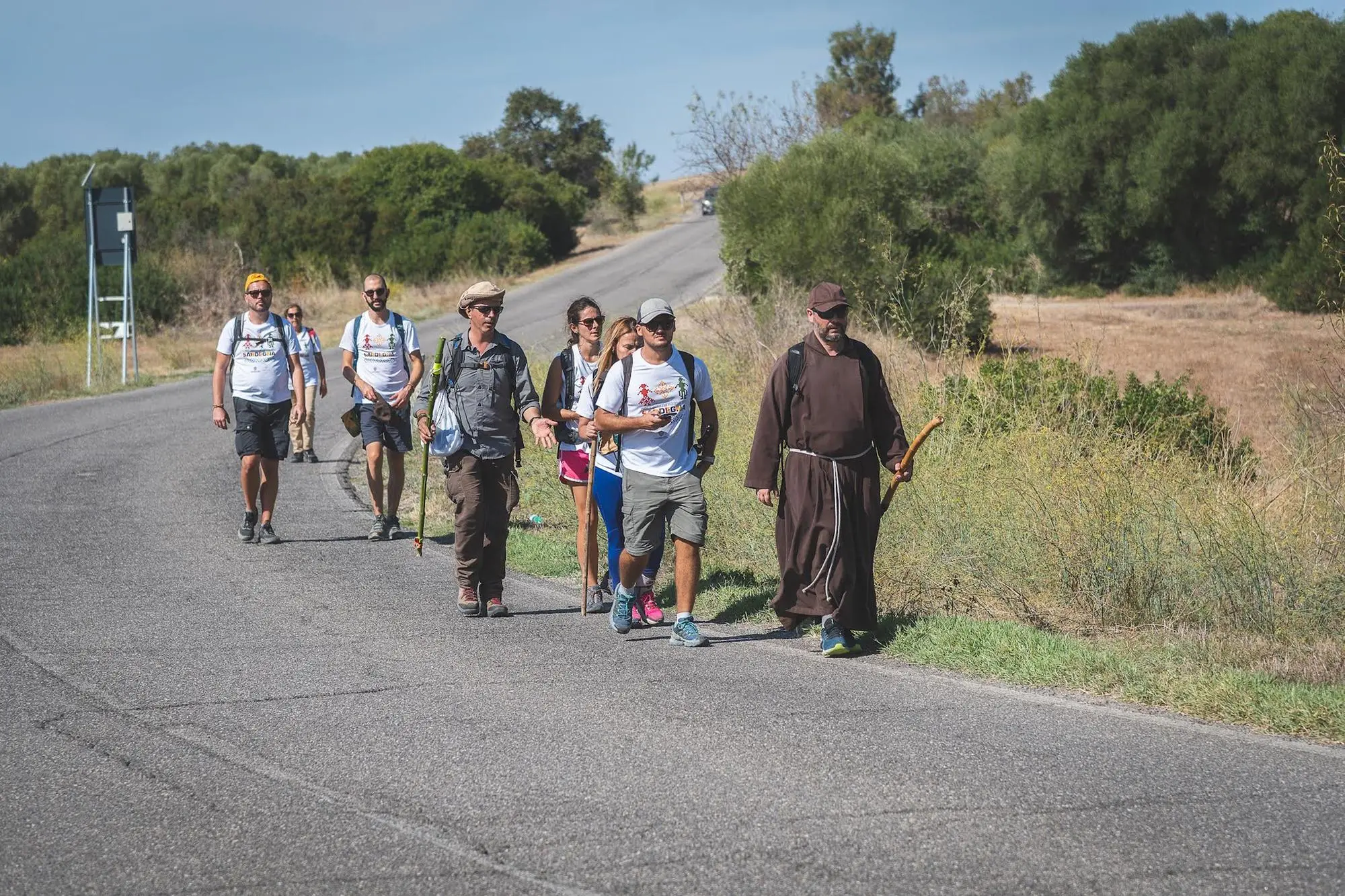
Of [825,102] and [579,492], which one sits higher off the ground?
[825,102]

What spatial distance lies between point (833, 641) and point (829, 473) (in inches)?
35.3

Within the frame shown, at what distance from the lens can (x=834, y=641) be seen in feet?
24.1

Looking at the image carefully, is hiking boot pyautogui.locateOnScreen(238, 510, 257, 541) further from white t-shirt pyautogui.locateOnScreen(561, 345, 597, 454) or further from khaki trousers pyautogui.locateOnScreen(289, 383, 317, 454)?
khaki trousers pyautogui.locateOnScreen(289, 383, 317, 454)

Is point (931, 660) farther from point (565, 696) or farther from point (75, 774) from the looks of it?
point (75, 774)

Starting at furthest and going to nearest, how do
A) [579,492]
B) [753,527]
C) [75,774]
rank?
[753,527] → [579,492] → [75,774]

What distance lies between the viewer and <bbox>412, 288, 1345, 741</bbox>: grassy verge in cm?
663

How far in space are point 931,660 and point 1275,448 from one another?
9.14 meters

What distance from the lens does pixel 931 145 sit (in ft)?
155

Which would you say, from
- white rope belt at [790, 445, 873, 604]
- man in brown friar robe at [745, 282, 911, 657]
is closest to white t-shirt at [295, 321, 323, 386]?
man in brown friar robe at [745, 282, 911, 657]

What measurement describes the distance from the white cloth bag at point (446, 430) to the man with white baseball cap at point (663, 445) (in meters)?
1.20

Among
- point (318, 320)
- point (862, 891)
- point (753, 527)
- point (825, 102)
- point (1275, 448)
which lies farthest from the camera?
point (825, 102)

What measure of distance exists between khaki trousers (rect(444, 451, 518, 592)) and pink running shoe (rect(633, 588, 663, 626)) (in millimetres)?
Result: 902

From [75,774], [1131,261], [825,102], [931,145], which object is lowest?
[75,774]

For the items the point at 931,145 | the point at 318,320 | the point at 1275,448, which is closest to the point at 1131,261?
the point at 931,145
